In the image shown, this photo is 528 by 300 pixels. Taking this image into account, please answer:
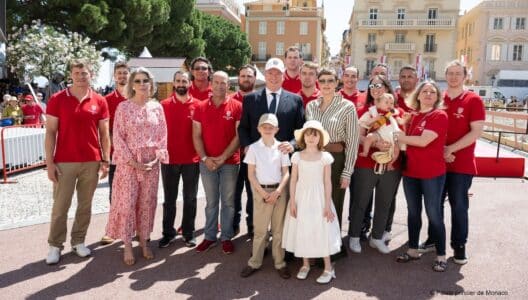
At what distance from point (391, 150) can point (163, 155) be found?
248cm

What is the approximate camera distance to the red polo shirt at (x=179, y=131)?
16.5 ft

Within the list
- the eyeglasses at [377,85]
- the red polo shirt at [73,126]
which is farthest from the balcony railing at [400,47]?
the red polo shirt at [73,126]

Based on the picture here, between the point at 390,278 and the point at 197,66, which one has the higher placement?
the point at 197,66

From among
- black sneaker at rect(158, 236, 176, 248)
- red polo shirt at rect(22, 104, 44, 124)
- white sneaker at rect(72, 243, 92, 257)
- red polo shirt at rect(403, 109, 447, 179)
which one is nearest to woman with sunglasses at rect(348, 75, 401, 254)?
red polo shirt at rect(403, 109, 447, 179)

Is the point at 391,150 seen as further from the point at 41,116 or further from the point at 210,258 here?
the point at 41,116

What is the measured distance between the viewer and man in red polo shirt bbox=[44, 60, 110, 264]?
14.9ft

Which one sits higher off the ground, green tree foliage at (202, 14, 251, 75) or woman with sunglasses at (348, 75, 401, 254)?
green tree foliage at (202, 14, 251, 75)

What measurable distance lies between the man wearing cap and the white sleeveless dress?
186 mm

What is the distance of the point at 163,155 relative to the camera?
185 inches

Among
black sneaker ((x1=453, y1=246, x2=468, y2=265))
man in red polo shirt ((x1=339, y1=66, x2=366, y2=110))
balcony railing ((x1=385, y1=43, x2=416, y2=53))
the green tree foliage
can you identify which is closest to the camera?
black sneaker ((x1=453, y1=246, x2=468, y2=265))

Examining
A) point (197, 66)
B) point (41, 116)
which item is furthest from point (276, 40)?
point (197, 66)

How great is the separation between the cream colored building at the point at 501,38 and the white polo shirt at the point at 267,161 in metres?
54.3

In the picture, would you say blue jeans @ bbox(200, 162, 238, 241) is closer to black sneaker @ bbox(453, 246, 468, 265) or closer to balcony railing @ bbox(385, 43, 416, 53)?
black sneaker @ bbox(453, 246, 468, 265)

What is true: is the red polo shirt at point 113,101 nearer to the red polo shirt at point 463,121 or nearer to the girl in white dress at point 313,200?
the girl in white dress at point 313,200
